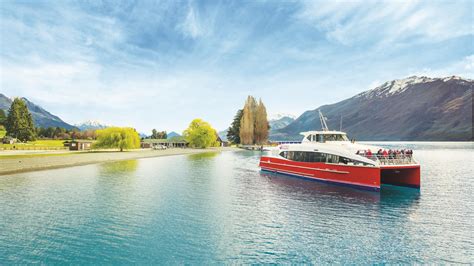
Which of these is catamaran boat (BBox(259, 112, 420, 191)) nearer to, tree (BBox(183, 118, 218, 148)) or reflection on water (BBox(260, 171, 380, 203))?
reflection on water (BBox(260, 171, 380, 203))

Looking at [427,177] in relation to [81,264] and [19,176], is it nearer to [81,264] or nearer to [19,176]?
[81,264]

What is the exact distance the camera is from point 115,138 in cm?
10012

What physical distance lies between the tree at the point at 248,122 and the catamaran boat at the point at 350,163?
318 ft

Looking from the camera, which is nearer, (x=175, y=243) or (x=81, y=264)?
(x=81, y=264)

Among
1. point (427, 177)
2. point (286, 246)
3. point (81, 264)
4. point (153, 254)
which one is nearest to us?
point (81, 264)

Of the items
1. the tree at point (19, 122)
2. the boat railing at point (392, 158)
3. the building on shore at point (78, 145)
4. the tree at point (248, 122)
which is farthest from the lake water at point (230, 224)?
the tree at point (248, 122)

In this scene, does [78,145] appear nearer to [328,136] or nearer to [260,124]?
[260,124]

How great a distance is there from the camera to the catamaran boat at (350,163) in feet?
97.8

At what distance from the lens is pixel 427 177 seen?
40.7 metres

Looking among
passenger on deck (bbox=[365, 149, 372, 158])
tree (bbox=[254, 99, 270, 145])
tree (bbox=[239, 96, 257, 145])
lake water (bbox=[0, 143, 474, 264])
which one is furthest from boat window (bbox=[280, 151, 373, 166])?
tree (bbox=[254, 99, 270, 145])

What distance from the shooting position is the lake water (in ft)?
44.9

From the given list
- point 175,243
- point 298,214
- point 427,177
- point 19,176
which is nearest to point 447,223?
point 298,214

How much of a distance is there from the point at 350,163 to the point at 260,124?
355 ft

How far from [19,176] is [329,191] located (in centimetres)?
3740
